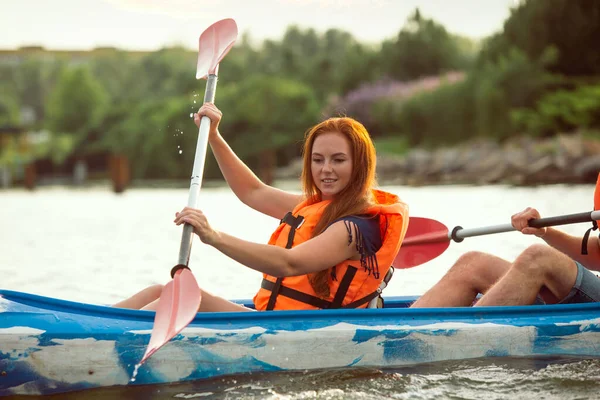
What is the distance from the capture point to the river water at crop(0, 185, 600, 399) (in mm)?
3434

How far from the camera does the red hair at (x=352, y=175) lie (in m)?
3.21

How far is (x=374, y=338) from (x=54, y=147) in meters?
43.7

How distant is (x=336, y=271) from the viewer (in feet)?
10.7

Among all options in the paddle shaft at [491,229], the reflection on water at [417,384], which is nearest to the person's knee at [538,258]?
the paddle shaft at [491,229]

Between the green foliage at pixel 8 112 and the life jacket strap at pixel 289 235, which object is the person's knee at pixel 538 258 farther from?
the green foliage at pixel 8 112

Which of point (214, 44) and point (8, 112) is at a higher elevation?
point (8, 112)

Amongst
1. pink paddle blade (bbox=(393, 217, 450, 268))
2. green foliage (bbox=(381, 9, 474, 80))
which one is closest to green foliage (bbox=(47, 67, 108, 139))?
green foliage (bbox=(381, 9, 474, 80))

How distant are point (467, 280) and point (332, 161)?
91 cm

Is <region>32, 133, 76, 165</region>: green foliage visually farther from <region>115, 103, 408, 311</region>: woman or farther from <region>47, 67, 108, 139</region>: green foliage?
<region>115, 103, 408, 311</region>: woman

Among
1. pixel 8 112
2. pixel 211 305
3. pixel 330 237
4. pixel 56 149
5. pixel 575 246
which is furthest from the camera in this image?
pixel 8 112

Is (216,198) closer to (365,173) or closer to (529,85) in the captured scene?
(529,85)

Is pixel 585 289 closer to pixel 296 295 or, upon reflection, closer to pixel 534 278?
pixel 534 278

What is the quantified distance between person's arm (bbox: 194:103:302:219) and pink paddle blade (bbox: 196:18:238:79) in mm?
489

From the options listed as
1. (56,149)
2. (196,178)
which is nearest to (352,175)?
(196,178)
